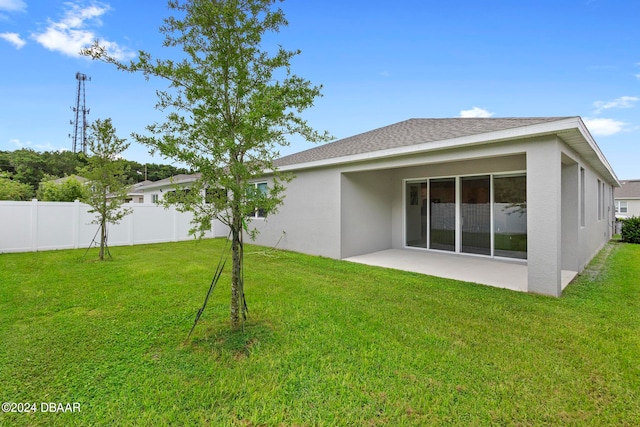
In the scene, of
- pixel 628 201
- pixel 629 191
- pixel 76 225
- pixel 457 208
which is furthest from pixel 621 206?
pixel 76 225

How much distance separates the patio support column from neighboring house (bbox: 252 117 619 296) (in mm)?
15

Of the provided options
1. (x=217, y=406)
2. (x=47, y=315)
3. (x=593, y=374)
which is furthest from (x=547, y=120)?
(x=47, y=315)

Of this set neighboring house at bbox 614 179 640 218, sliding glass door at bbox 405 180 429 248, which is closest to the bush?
sliding glass door at bbox 405 180 429 248

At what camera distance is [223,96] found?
347 cm

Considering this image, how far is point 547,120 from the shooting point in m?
5.01

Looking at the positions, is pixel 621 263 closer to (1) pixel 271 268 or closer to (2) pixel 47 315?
(1) pixel 271 268

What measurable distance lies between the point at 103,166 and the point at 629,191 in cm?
3957

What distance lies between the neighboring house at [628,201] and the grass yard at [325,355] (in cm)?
2959

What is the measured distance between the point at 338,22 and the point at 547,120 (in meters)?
7.80

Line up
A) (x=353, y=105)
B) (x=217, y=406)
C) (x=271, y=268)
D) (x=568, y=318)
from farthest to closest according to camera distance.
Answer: (x=353, y=105) < (x=271, y=268) < (x=568, y=318) < (x=217, y=406)

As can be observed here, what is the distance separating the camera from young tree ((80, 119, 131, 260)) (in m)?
8.23

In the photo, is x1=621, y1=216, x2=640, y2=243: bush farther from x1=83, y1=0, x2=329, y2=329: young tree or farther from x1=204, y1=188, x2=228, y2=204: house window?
x1=204, y1=188, x2=228, y2=204: house window

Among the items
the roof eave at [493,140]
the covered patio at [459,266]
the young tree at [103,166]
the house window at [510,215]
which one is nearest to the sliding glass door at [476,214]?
the house window at [510,215]

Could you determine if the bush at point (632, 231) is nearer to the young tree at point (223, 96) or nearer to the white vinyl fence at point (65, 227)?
the young tree at point (223, 96)
